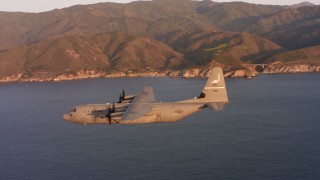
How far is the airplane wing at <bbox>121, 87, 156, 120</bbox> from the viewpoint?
72.0m

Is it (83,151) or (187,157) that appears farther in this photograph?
Answer: (83,151)

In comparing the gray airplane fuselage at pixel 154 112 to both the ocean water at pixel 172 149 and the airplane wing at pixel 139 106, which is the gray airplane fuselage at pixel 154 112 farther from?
the ocean water at pixel 172 149

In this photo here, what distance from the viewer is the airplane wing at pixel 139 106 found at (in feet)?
236

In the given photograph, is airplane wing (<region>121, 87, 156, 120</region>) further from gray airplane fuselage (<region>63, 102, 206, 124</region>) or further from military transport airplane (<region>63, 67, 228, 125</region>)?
gray airplane fuselage (<region>63, 102, 206, 124</region>)

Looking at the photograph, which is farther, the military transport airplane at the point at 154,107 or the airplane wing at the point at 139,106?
the military transport airplane at the point at 154,107

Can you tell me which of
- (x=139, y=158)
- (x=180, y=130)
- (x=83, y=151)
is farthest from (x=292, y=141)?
(x=83, y=151)

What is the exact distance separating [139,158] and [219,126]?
48.4 metres

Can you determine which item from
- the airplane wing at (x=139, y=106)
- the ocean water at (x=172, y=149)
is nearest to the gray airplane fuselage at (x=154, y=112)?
the airplane wing at (x=139, y=106)

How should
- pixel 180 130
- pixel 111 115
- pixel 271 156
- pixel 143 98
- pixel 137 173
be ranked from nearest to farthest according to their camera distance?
1. pixel 111 115
2. pixel 143 98
3. pixel 137 173
4. pixel 271 156
5. pixel 180 130

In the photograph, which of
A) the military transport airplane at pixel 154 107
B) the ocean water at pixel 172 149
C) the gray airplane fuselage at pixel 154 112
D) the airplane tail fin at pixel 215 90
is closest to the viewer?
the military transport airplane at pixel 154 107

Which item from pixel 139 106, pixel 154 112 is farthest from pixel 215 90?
pixel 139 106

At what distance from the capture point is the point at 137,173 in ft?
371

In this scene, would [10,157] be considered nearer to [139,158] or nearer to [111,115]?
[139,158]

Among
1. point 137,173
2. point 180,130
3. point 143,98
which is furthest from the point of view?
point 180,130
